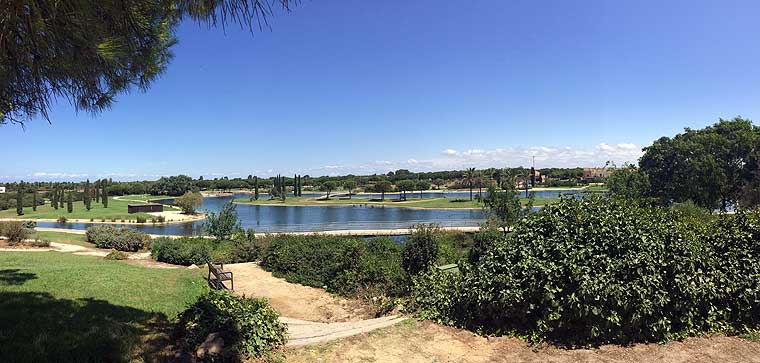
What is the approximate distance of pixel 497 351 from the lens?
219 inches

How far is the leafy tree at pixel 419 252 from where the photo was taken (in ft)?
38.8

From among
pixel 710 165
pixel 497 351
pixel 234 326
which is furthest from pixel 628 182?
pixel 234 326

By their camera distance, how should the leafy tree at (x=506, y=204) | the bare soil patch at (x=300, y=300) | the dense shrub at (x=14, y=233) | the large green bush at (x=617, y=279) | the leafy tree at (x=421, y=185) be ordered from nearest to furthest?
the large green bush at (x=617, y=279) < the bare soil patch at (x=300, y=300) < the dense shrub at (x=14, y=233) < the leafy tree at (x=506, y=204) < the leafy tree at (x=421, y=185)

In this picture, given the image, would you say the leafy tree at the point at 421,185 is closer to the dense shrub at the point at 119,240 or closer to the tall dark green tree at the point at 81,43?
the dense shrub at the point at 119,240

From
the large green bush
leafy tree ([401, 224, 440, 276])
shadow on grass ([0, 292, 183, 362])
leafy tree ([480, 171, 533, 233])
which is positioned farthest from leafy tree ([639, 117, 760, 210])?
shadow on grass ([0, 292, 183, 362])

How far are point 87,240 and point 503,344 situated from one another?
26087 millimetres

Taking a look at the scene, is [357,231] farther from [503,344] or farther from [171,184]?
[171,184]

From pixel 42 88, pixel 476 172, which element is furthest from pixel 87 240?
pixel 476 172

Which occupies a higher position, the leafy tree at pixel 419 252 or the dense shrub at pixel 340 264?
the leafy tree at pixel 419 252

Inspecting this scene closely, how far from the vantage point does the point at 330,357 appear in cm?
525

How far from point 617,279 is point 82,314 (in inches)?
312

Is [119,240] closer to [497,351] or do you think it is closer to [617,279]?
[497,351]

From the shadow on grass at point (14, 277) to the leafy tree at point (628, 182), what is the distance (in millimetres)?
37365

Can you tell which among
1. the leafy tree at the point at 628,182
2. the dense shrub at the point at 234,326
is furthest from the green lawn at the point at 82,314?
the leafy tree at the point at 628,182
